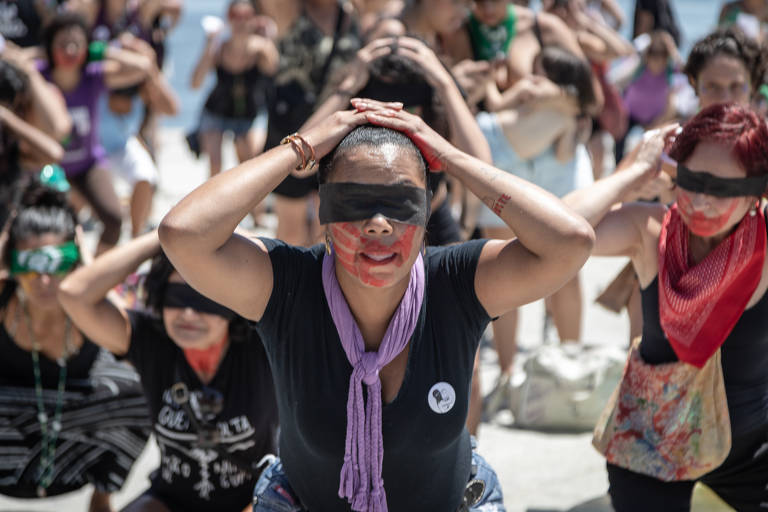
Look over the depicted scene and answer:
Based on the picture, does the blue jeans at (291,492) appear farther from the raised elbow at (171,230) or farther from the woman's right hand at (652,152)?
the woman's right hand at (652,152)

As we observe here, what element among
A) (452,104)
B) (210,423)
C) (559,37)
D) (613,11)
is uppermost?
(613,11)

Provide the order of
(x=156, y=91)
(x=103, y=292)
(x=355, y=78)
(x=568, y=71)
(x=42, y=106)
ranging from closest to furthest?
(x=103, y=292), (x=355, y=78), (x=568, y=71), (x=42, y=106), (x=156, y=91)

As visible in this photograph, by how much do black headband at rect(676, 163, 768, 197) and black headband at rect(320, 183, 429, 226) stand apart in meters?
0.90

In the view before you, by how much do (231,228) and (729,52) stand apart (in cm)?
232

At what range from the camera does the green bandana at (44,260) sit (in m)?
3.73

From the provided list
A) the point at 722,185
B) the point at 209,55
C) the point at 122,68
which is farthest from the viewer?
the point at 209,55

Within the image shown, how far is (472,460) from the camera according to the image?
2.75 meters

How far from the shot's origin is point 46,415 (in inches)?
152

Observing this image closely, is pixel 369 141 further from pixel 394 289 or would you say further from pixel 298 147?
pixel 394 289

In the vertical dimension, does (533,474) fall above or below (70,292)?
Result: below

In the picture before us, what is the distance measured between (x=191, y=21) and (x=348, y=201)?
1447 inches

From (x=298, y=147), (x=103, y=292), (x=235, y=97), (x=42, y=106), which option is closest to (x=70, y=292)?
(x=103, y=292)

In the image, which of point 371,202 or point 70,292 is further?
point 70,292

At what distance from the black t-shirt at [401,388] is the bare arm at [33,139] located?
3441 millimetres
